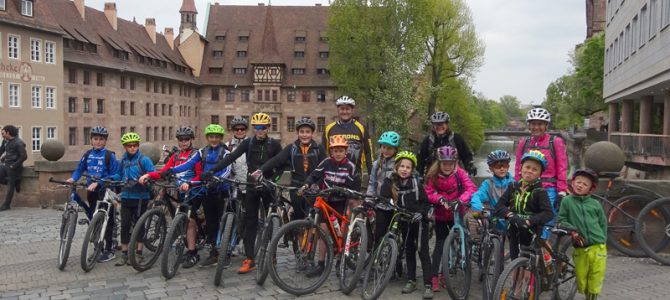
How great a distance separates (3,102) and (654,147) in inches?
1380

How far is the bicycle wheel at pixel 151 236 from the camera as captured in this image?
6.97 meters

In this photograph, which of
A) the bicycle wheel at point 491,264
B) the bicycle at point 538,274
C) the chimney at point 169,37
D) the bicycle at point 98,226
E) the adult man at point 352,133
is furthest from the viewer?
the chimney at point 169,37

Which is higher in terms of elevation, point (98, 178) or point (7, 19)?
point (7, 19)

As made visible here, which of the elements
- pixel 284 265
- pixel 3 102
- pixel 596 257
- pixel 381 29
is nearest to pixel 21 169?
pixel 284 265

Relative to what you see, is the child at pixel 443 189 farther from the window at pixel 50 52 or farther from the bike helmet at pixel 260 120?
the window at pixel 50 52

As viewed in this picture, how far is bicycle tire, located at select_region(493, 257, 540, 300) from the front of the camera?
494 cm

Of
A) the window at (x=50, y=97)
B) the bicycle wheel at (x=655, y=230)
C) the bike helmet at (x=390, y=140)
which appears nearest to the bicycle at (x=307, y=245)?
the bike helmet at (x=390, y=140)

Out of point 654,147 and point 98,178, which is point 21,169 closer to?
point 98,178

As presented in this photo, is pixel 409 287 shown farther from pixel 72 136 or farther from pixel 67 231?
pixel 72 136

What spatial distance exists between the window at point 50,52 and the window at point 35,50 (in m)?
0.55

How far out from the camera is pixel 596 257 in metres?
5.40

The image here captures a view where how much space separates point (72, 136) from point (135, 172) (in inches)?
1559

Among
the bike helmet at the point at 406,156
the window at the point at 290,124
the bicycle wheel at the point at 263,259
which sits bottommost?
the bicycle wheel at the point at 263,259

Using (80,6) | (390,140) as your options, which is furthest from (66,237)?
(80,6)
